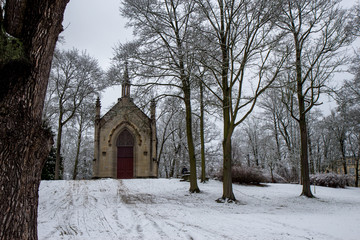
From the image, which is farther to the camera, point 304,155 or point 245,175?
point 245,175

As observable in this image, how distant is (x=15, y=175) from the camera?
9.77ft

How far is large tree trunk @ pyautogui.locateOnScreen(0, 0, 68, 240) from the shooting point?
2930mm

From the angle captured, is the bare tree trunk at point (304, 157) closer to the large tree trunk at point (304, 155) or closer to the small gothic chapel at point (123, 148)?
the large tree trunk at point (304, 155)

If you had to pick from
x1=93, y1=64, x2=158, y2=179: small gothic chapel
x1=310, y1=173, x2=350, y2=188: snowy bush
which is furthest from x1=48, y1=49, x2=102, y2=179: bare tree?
x1=310, y1=173, x2=350, y2=188: snowy bush

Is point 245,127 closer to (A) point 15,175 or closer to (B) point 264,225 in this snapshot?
(B) point 264,225

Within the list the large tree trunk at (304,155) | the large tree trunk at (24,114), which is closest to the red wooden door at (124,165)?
the large tree trunk at (304,155)

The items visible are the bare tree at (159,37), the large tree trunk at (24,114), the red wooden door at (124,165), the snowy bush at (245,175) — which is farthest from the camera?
the red wooden door at (124,165)

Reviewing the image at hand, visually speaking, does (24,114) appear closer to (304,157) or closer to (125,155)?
(304,157)

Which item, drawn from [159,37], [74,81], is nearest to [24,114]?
[159,37]

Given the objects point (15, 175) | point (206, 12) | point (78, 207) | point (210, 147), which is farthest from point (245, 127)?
point (15, 175)

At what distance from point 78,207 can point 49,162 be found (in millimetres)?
19889

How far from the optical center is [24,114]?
3148 mm

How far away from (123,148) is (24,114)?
933 inches

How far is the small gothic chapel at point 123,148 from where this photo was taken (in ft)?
83.9
